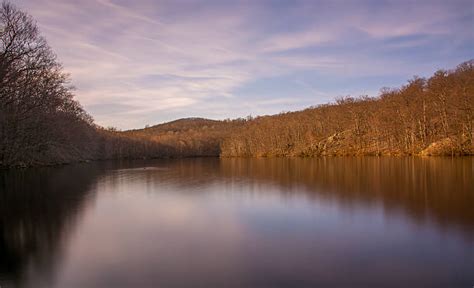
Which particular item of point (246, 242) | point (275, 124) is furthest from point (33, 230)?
point (275, 124)

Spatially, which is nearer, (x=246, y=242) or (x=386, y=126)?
(x=246, y=242)

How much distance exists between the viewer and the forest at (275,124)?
31.6 metres

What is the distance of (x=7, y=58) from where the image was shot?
2578 cm

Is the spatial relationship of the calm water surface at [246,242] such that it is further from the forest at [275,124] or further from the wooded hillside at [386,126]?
the wooded hillside at [386,126]

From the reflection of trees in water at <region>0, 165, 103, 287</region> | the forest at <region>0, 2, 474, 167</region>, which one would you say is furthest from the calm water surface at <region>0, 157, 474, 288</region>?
the forest at <region>0, 2, 474, 167</region>

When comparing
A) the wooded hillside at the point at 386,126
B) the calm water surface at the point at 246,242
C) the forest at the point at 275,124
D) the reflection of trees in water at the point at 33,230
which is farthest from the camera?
the wooded hillside at the point at 386,126

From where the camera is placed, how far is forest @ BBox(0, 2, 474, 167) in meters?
31.6

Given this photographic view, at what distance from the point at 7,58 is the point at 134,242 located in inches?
879

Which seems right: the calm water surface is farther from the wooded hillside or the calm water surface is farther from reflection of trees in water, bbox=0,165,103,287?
the wooded hillside

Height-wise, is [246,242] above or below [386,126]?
below

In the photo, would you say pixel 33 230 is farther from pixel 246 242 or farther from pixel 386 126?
pixel 386 126

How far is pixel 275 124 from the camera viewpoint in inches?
4678

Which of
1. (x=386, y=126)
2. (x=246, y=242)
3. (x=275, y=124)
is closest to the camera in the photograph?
(x=246, y=242)

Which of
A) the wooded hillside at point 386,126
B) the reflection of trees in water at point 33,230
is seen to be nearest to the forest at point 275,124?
the wooded hillside at point 386,126
